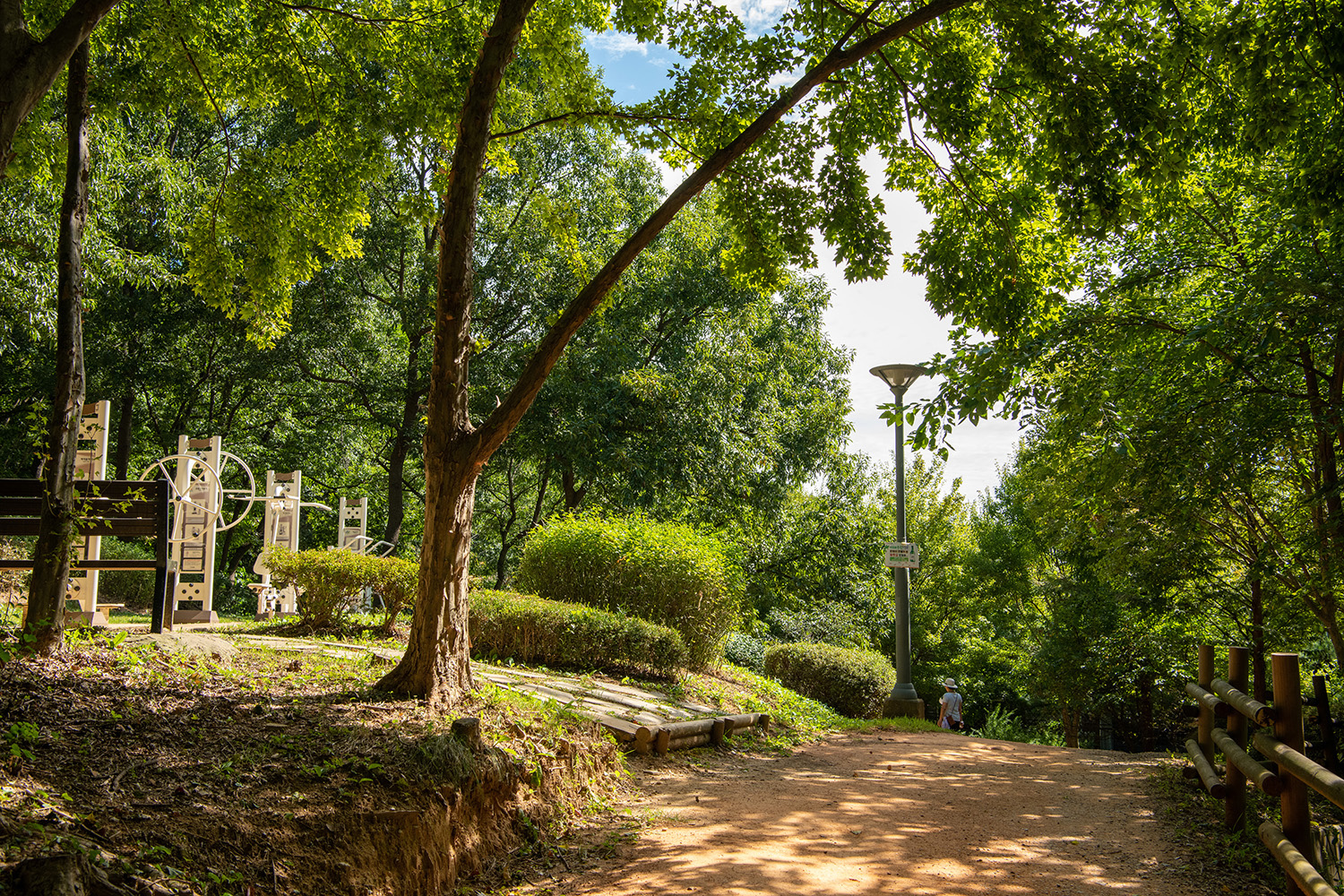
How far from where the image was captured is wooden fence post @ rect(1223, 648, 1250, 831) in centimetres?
552

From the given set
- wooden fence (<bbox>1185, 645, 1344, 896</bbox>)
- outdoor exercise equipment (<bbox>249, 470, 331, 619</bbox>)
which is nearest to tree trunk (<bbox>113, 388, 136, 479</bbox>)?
outdoor exercise equipment (<bbox>249, 470, 331, 619</bbox>)

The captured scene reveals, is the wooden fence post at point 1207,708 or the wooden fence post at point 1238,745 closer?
the wooden fence post at point 1238,745

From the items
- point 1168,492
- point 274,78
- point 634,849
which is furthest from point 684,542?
point 274,78

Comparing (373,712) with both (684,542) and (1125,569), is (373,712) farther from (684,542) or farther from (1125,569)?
(1125,569)

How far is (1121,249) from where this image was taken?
984 cm

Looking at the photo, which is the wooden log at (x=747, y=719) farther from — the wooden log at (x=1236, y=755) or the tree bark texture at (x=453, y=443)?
the wooden log at (x=1236, y=755)

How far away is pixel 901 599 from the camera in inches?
488

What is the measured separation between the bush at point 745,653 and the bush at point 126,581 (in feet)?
41.1

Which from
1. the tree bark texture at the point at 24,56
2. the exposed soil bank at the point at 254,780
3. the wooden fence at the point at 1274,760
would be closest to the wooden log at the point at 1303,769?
the wooden fence at the point at 1274,760

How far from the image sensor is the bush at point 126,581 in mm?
19109

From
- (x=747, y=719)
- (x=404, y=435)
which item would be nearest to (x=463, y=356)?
(x=747, y=719)

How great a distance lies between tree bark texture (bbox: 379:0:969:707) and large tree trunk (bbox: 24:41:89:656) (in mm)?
1977

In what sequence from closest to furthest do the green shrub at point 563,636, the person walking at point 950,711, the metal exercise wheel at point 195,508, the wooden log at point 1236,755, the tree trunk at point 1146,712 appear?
the wooden log at point 1236,755, the green shrub at point 563,636, the metal exercise wheel at point 195,508, the person walking at point 950,711, the tree trunk at point 1146,712

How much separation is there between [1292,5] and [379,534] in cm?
2818
